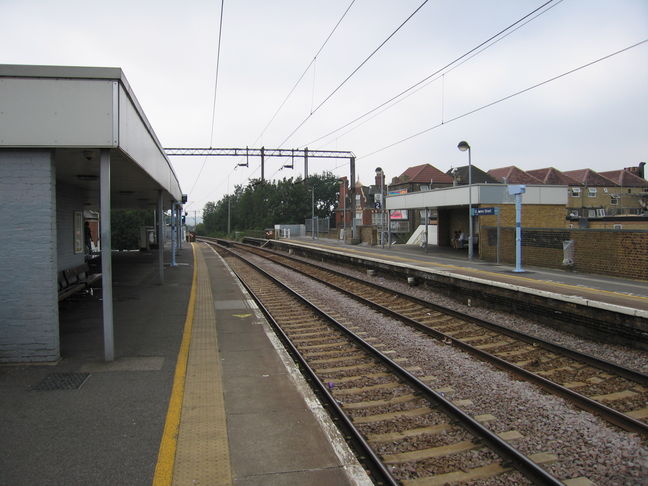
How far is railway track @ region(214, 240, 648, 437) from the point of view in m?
5.23

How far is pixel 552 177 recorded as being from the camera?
5903cm

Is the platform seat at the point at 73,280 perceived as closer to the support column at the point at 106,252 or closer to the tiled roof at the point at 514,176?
the support column at the point at 106,252

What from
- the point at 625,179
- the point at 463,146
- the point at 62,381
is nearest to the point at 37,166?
the point at 62,381

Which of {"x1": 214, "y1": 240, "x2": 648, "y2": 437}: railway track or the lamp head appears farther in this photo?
the lamp head

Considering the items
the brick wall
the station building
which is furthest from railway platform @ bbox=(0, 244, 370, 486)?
the brick wall

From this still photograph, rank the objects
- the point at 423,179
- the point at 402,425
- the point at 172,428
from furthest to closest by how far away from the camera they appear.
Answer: the point at 423,179 < the point at 402,425 < the point at 172,428

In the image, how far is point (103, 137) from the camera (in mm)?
5988

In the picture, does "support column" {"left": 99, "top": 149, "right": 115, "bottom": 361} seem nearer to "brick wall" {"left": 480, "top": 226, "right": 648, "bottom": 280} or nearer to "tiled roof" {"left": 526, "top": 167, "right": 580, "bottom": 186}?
"brick wall" {"left": 480, "top": 226, "right": 648, "bottom": 280}

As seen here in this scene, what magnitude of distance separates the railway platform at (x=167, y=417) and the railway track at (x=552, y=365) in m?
2.89

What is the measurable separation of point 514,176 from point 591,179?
1583cm

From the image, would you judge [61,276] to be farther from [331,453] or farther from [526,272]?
[526,272]

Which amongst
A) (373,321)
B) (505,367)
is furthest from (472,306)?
(505,367)

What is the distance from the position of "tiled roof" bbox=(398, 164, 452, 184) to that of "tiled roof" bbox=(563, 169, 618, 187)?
665 inches

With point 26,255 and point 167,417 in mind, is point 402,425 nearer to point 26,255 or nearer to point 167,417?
point 167,417
